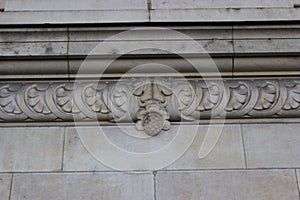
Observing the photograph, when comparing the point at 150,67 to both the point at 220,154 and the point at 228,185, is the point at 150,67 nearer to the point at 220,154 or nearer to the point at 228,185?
the point at 220,154

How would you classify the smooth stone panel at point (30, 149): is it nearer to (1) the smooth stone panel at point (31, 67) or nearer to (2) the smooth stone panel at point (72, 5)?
(1) the smooth stone panel at point (31, 67)

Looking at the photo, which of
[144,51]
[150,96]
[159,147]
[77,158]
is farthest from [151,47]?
[77,158]

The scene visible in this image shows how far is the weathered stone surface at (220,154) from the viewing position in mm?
3098

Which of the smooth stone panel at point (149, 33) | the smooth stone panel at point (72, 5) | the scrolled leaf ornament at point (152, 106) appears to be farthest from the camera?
the smooth stone panel at point (72, 5)

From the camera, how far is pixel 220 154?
3.15 metres

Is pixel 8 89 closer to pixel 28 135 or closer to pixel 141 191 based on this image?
pixel 28 135

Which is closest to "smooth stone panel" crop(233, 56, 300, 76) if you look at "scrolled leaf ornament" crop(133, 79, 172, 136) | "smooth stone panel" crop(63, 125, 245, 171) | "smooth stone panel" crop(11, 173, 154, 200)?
"smooth stone panel" crop(63, 125, 245, 171)

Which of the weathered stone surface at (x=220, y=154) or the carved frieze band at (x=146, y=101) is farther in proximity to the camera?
the carved frieze band at (x=146, y=101)

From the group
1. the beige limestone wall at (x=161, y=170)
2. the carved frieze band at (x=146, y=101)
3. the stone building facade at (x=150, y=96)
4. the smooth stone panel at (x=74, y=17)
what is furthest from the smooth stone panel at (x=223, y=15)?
the beige limestone wall at (x=161, y=170)

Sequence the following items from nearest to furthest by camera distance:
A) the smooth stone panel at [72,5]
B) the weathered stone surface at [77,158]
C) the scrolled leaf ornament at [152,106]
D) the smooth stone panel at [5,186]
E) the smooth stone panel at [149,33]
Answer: the smooth stone panel at [5,186], the weathered stone surface at [77,158], the scrolled leaf ornament at [152,106], the smooth stone panel at [149,33], the smooth stone panel at [72,5]

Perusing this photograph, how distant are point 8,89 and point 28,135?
0.39 m

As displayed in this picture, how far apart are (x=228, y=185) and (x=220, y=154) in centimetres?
23

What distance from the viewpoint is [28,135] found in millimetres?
3193

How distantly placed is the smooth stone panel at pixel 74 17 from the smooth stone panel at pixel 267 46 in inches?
28.8
